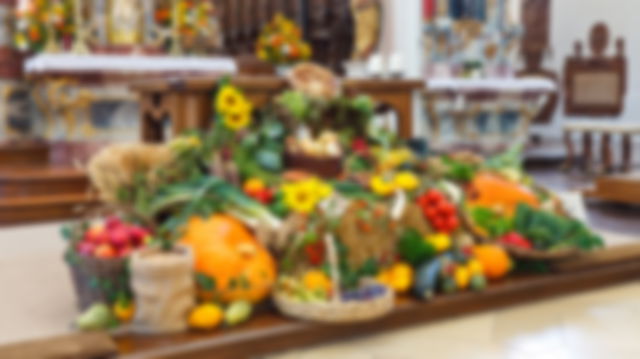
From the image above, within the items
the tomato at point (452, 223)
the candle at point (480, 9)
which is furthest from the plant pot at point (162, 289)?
the candle at point (480, 9)

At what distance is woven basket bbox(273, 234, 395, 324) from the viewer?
2.80 metres

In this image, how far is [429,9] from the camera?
29.7 ft

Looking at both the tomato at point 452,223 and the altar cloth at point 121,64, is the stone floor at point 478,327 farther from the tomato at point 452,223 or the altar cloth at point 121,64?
Answer: the altar cloth at point 121,64

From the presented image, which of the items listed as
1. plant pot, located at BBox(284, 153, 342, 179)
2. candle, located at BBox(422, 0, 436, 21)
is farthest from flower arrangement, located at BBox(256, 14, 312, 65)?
plant pot, located at BBox(284, 153, 342, 179)

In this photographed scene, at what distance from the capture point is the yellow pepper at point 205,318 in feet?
9.26

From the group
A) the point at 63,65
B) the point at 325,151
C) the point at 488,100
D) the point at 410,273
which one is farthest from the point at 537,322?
the point at 488,100

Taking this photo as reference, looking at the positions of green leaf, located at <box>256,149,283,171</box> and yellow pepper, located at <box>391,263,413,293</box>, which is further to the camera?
green leaf, located at <box>256,149,283,171</box>

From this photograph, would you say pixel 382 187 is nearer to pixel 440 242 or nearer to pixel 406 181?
pixel 406 181

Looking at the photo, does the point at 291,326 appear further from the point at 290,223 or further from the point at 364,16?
the point at 364,16

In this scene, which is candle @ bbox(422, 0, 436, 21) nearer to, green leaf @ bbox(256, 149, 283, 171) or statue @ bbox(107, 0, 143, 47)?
statue @ bbox(107, 0, 143, 47)

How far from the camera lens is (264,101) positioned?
13.4 ft

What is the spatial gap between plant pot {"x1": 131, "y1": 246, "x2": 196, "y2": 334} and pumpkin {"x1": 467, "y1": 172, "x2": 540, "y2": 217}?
168 cm

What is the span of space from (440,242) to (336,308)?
2.52ft

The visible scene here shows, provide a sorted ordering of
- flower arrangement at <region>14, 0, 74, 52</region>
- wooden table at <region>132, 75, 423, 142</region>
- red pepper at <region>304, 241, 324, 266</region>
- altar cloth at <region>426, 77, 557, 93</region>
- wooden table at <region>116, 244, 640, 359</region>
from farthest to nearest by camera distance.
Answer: altar cloth at <region>426, 77, 557, 93</region>, flower arrangement at <region>14, 0, 74, 52</region>, wooden table at <region>132, 75, 423, 142</region>, red pepper at <region>304, 241, 324, 266</region>, wooden table at <region>116, 244, 640, 359</region>
